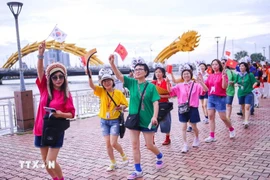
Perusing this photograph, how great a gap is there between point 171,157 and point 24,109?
4.74 meters

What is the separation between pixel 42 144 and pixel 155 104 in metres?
1.59

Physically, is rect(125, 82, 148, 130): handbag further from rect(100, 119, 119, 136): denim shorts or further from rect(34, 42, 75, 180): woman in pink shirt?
rect(34, 42, 75, 180): woman in pink shirt

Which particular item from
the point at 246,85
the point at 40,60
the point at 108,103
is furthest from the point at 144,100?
the point at 246,85

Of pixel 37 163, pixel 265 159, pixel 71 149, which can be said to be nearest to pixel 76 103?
pixel 71 149

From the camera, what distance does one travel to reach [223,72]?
5402mm

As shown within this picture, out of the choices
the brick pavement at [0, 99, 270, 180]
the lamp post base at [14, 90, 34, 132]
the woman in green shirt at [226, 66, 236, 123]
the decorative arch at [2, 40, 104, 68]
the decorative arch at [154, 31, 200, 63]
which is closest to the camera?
the brick pavement at [0, 99, 270, 180]

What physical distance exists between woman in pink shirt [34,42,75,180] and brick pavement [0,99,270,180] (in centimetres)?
108

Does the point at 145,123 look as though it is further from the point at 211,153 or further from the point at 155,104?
the point at 211,153

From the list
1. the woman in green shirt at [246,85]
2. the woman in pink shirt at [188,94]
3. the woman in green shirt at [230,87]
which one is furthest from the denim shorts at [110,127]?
the woman in green shirt at [230,87]

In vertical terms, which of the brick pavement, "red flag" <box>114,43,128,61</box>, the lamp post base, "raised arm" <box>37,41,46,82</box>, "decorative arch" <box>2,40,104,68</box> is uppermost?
"decorative arch" <box>2,40,104,68</box>

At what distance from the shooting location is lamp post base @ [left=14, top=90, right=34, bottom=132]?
24.1 ft

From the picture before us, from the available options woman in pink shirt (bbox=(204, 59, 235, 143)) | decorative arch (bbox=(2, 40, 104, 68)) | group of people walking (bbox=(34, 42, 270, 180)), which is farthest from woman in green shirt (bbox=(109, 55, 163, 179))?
decorative arch (bbox=(2, 40, 104, 68))

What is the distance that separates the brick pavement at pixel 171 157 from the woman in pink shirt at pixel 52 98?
3.55 feet

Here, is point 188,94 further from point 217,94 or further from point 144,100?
point 144,100
